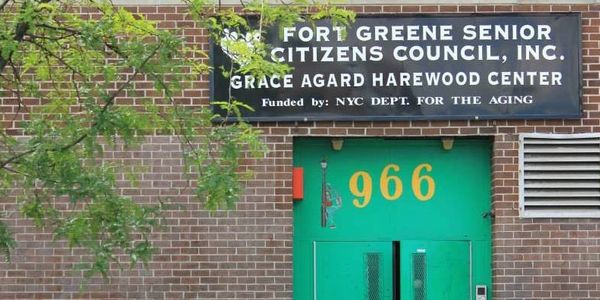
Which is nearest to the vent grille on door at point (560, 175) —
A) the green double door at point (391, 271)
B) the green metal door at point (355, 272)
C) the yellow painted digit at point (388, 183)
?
the green double door at point (391, 271)

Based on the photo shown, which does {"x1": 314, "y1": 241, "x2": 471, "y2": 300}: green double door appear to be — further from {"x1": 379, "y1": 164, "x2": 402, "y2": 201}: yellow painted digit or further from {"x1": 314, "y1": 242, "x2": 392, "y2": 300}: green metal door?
{"x1": 379, "y1": 164, "x2": 402, "y2": 201}: yellow painted digit

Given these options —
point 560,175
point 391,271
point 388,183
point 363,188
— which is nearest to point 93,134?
point 363,188

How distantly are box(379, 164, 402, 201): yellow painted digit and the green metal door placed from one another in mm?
524

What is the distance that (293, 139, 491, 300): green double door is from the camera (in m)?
11.2

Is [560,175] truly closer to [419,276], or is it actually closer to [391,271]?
[419,276]

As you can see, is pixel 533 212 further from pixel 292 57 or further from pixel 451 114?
pixel 292 57

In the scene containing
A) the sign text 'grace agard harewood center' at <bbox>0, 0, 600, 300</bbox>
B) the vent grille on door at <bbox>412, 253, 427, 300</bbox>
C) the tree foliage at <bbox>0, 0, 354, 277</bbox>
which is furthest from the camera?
the vent grille on door at <bbox>412, 253, 427, 300</bbox>

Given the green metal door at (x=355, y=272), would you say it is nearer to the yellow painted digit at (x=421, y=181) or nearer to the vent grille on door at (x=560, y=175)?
the yellow painted digit at (x=421, y=181)

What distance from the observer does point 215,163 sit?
6.42 meters

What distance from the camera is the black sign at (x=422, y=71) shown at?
1088cm

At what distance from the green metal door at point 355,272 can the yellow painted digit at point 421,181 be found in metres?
0.67

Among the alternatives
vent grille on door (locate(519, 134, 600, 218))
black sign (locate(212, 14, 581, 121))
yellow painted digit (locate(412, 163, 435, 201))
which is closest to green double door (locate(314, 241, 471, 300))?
yellow painted digit (locate(412, 163, 435, 201))

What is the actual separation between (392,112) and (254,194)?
1.68 meters

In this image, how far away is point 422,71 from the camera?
10.9 metres
